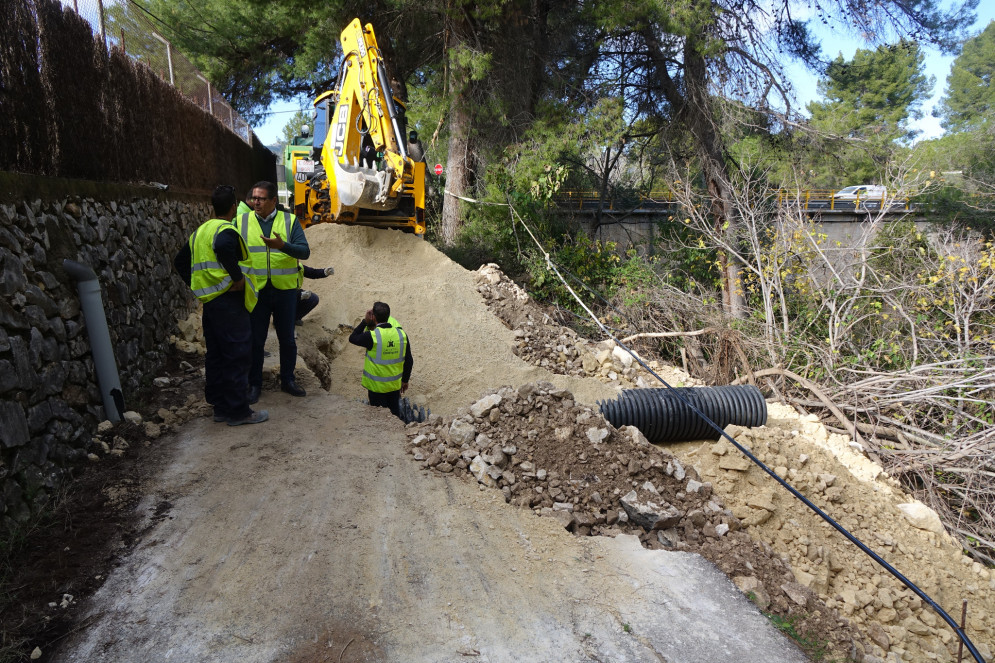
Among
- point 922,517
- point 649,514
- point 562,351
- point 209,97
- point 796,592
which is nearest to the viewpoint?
point 796,592

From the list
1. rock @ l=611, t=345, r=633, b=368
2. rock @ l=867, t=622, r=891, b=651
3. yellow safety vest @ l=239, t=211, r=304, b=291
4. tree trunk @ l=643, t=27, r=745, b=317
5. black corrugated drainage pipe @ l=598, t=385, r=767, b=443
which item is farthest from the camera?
tree trunk @ l=643, t=27, r=745, b=317

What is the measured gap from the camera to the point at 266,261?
516cm

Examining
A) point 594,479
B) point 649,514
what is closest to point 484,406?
point 594,479

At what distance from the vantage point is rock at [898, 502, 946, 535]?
18.3 feet

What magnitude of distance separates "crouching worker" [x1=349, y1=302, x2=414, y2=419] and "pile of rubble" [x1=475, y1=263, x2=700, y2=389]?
3450 millimetres

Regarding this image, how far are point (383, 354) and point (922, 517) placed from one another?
5204mm

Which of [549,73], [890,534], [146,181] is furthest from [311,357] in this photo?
[549,73]

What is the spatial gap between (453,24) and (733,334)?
8538 millimetres

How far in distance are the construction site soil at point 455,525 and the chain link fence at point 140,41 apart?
304 centimetres

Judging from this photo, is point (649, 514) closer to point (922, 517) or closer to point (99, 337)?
point (922, 517)

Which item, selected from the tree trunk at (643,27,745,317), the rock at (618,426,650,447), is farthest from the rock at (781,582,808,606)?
the tree trunk at (643,27,745,317)

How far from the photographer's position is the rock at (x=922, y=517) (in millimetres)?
5578

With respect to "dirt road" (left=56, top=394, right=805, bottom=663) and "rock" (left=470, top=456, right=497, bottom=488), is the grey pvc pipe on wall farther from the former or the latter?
"rock" (left=470, top=456, right=497, bottom=488)

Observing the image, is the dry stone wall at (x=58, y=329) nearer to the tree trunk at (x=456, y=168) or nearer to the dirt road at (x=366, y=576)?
the dirt road at (x=366, y=576)
